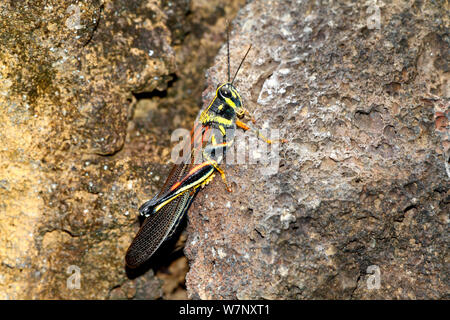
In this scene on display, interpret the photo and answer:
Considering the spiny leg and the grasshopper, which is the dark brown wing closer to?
the grasshopper

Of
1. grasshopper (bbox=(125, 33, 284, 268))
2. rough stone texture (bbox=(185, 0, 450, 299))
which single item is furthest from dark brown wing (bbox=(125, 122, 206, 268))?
rough stone texture (bbox=(185, 0, 450, 299))

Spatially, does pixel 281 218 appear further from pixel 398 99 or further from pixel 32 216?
pixel 32 216

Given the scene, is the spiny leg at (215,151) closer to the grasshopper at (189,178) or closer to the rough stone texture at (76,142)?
the grasshopper at (189,178)

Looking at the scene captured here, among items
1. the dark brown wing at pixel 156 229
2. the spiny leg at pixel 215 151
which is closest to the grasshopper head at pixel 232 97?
the spiny leg at pixel 215 151

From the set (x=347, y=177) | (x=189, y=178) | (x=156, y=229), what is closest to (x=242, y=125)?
A: (x=189, y=178)

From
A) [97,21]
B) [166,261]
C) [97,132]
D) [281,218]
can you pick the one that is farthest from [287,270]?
[97,21]

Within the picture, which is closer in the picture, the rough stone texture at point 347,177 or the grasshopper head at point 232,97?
the rough stone texture at point 347,177
